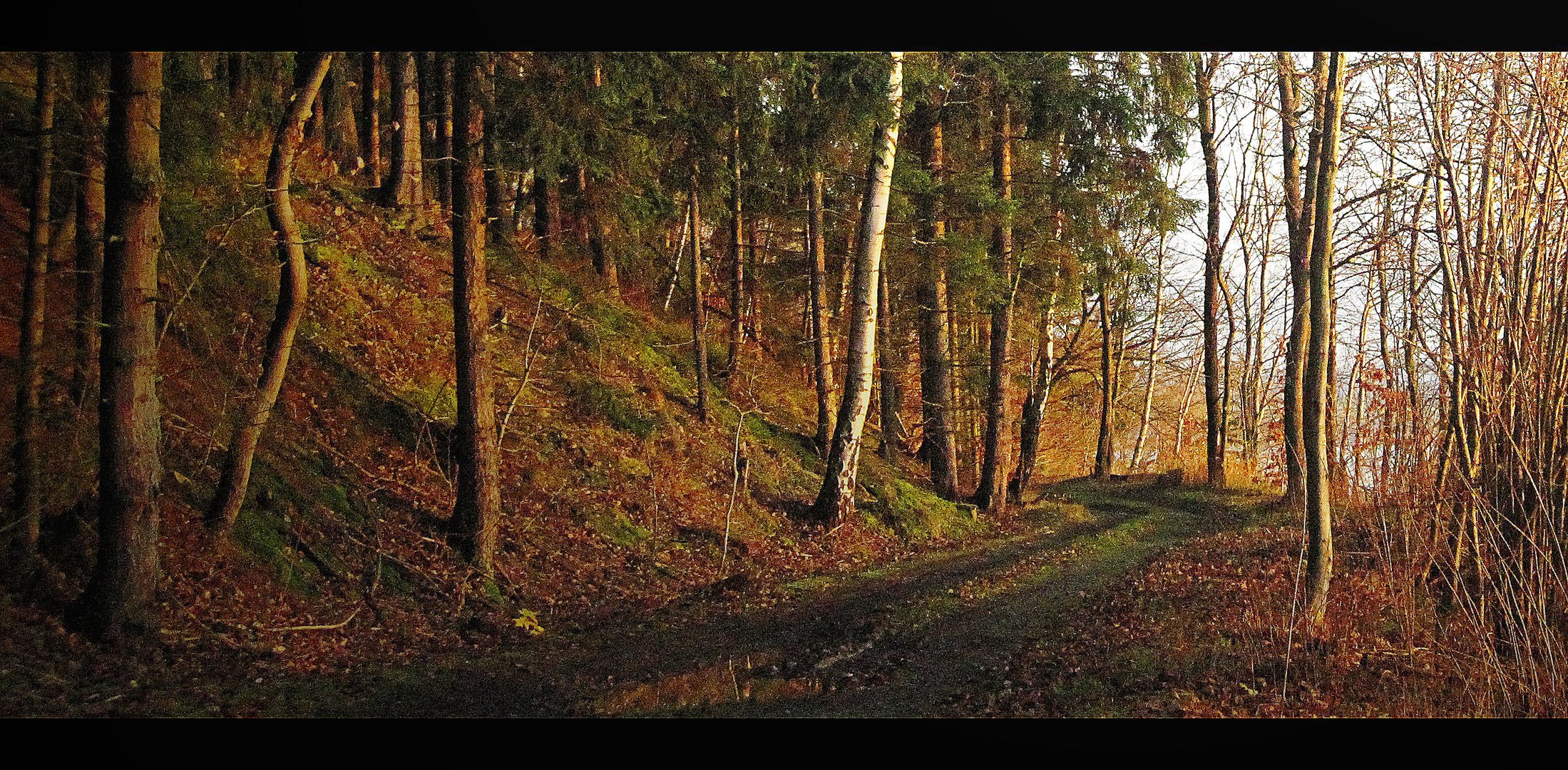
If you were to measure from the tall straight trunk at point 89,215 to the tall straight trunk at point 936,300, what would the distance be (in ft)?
35.5

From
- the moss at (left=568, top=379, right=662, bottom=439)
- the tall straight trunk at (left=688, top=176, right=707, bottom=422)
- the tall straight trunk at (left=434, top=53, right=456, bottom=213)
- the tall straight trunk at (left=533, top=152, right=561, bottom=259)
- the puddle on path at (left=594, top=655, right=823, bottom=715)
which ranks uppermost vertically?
the tall straight trunk at (left=434, top=53, right=456, bottom=213)

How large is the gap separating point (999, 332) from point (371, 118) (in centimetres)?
1091

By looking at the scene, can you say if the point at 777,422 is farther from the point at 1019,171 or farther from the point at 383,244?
the point at 383,244

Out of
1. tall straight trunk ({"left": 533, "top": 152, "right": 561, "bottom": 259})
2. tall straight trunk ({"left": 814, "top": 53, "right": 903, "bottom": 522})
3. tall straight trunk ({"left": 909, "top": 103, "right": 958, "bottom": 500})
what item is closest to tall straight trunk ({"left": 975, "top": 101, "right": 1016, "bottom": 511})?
tall straight trunk ({"left": 909, "top": 103, "right": 958, "bottom": 500})

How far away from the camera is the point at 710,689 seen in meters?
6.91

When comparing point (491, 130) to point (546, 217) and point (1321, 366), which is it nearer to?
point (546, 217)

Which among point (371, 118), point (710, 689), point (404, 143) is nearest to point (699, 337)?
point (404, 143)

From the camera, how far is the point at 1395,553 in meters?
6.84

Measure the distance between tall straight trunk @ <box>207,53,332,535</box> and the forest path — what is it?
222cm

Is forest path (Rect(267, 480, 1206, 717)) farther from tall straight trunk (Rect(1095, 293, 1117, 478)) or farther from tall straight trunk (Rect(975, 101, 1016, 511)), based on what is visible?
tall straight trunk (Rect(1095, 293, 1117, 478))

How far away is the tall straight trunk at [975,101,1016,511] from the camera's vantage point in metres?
14.9

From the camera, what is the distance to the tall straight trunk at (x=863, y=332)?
40.7ft
